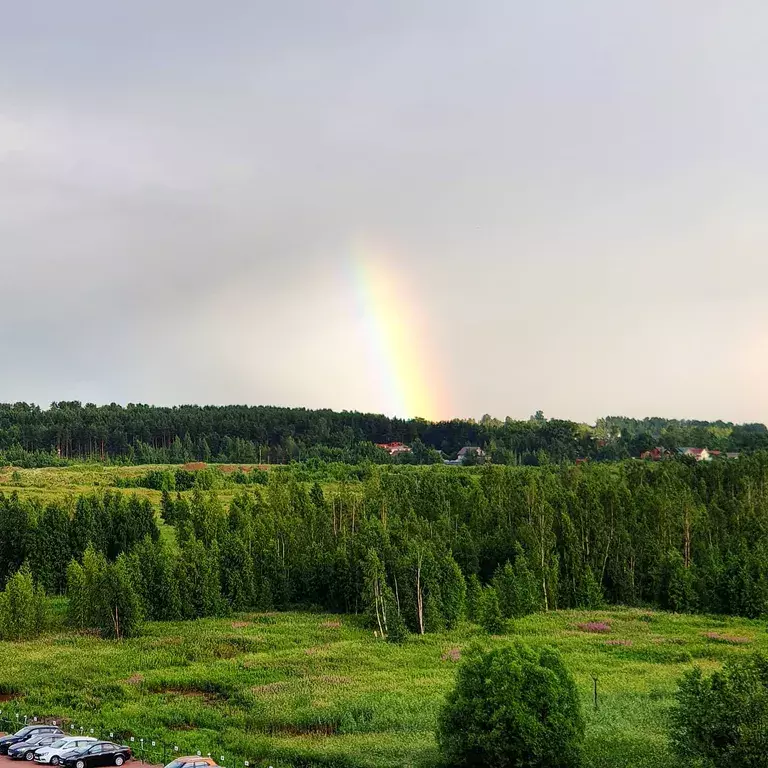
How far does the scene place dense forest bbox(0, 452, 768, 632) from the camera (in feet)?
233

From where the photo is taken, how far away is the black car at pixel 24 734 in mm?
34281

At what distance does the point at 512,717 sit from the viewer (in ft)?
104

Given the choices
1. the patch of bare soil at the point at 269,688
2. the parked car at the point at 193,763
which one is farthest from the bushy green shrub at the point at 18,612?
the parked car at the point at 193,763

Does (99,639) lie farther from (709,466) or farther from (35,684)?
(709,466)

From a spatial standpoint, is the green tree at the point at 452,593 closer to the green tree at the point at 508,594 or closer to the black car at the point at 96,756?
the green tree at the point at 508,594

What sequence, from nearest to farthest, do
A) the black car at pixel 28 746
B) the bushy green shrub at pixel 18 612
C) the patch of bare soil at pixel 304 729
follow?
1. the black car at pixel 28 746
2. the patch of bare soil at pixel 304 729
3. the bushy green shrub at pixel 18 612

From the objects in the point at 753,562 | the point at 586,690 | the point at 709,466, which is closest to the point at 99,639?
the point at 586,690

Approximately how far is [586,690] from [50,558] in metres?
61.2

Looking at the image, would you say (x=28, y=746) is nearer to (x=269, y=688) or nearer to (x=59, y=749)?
(x=59, y=749)

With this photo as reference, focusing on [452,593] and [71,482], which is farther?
[71,482]

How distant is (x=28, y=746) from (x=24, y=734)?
1.58 m

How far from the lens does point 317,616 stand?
7281cm

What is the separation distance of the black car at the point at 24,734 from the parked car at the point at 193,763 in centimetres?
762

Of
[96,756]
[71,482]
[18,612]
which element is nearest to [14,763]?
[96,756]
